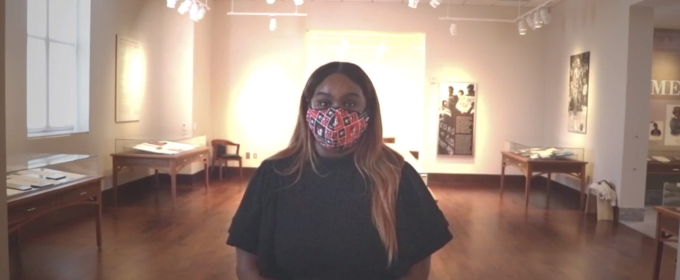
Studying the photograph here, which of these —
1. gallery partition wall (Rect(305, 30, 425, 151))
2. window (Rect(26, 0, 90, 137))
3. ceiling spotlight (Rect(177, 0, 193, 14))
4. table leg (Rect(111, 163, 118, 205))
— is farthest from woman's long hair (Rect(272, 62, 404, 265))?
gallery partition wall (Rect(305, 30, 425, 151))

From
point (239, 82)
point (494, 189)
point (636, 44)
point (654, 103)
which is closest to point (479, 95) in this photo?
point (494, 189)

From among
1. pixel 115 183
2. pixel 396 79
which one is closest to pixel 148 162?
pixel 115 183

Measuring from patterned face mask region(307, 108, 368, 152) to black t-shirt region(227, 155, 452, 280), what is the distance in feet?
0.17

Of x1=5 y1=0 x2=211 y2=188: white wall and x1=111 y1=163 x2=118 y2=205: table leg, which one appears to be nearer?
x1=5 y1=0 x2=211 y2=188: white wall

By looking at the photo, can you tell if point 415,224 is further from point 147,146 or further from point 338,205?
point 147,146

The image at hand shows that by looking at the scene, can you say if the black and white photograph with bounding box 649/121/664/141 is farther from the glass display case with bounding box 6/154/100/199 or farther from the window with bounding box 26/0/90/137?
the window with bounding box 26/0/90/137

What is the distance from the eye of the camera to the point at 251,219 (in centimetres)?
146

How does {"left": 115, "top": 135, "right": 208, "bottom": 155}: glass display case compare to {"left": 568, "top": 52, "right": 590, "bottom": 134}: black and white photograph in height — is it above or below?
below

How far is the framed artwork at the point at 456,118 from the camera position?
33.9ft

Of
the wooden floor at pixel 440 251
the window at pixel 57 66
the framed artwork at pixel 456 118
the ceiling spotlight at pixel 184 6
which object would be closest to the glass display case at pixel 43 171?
the wooden floor at pixel 440 251

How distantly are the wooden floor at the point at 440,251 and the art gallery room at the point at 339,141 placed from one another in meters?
0.04

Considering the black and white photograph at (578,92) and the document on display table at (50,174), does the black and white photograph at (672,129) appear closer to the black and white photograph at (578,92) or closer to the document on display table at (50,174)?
the black and white photograph at (578,92)

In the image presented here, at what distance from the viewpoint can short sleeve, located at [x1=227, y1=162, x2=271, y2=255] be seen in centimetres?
145

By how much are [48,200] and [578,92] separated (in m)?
7.38
